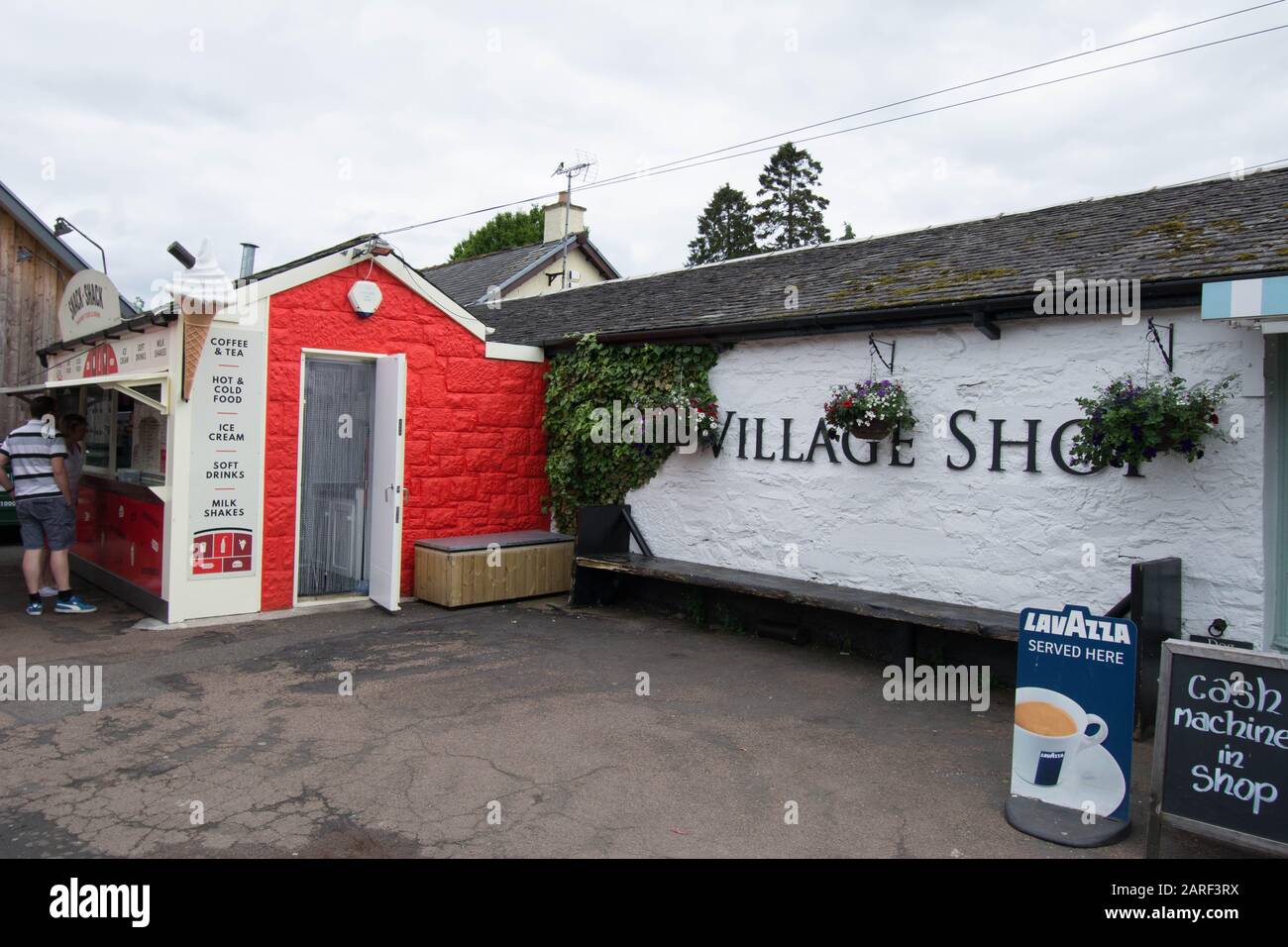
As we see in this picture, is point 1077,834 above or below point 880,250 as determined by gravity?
below

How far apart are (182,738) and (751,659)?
4.24 m

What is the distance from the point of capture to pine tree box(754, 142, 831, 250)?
42906 mm

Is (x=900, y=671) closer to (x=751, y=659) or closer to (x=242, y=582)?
(x=751, y=659)

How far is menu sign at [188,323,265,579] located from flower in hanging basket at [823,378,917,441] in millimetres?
5187

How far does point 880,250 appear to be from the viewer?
9.59 m

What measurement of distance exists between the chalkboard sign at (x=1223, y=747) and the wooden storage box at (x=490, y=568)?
6.50 m

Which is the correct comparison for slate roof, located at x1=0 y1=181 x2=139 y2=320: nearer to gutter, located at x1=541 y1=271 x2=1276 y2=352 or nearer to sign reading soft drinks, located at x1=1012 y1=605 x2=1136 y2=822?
gutter, located at x1=541 y1=271 x2=1276 y2=352

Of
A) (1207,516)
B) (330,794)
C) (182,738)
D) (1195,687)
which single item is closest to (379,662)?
(182,738)

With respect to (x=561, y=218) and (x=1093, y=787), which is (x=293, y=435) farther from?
(x=561, y=218)

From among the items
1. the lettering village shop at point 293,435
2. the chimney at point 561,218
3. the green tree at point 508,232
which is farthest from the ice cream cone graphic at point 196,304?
the green tree at point 508,232

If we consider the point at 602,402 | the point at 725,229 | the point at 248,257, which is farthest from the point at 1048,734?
the point at 725,229

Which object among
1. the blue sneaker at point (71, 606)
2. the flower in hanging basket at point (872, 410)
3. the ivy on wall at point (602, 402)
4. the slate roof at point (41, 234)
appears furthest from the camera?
the slate roof at point (41, 234)

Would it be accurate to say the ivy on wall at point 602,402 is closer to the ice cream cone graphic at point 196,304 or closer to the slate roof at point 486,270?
the ice cream cone graphic at point 196,304

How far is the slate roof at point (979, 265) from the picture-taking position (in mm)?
6387
